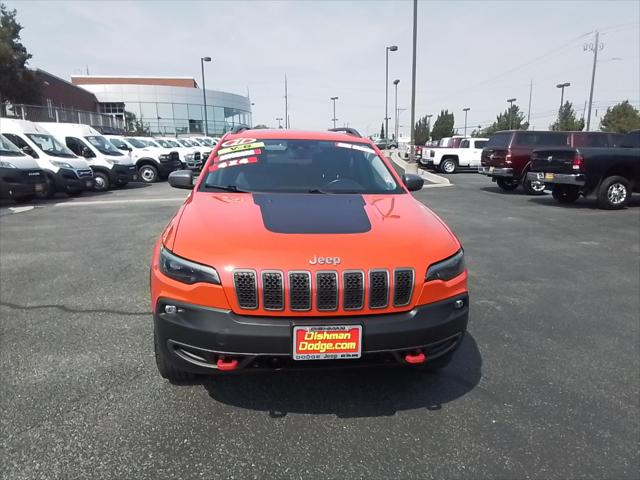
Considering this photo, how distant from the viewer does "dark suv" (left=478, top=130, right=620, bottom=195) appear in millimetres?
13883

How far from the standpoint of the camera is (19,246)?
265 inches

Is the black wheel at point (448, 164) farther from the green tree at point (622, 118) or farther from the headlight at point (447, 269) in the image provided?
the green tree at point (622, 118)

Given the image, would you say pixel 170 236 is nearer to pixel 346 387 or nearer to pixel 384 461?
pixel 346 387

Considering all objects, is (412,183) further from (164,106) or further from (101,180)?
(164,106)

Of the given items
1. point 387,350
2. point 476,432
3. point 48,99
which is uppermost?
point 48,99

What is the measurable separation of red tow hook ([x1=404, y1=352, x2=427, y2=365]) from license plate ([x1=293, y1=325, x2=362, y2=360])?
30cm

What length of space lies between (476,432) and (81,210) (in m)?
10.6

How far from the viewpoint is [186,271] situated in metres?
2.37

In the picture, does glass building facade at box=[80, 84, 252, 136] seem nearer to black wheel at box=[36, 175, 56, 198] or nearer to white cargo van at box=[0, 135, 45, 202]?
black wheel at box=[36, 175, 56, 198]

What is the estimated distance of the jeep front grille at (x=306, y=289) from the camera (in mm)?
2248

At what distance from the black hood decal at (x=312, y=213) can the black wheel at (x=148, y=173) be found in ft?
55.2

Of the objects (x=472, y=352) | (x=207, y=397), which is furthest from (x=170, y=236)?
(x=472, y=352)

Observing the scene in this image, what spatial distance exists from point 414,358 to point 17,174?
11.9m

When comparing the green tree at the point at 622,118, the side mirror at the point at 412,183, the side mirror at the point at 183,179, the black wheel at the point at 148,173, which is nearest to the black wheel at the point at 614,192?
the side mirror at the point at 412,183
